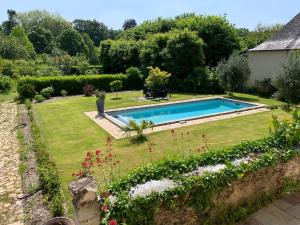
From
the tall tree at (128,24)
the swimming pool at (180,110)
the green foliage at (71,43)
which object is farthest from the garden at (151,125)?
the tall tree at (128,24)

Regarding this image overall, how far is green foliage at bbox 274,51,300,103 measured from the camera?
1471 centimetres

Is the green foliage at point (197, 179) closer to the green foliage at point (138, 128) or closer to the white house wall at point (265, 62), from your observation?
the green foliage at point (138, 128)

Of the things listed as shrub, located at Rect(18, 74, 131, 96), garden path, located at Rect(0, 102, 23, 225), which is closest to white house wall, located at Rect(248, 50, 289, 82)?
shrub, located at Rect(18, 74, 131, 96)

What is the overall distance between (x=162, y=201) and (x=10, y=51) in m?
40.8

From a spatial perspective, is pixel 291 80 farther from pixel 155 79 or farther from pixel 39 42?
pixel 39 42

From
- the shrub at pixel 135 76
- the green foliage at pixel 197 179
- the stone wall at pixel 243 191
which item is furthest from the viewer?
the shrub at pixel 135 76

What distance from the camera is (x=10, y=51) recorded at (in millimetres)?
38719

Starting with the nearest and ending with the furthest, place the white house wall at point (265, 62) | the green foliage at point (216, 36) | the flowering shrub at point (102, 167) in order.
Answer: the flowering shrub at point (102, 167), the white house wall at point (265, 62), the green foliage at point (216, 36)

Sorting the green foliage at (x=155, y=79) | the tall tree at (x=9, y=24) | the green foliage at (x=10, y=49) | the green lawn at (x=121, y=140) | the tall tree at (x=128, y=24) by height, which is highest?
the tall tree at (x=128, y=24)

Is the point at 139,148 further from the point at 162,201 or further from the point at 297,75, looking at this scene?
the point at 297,75

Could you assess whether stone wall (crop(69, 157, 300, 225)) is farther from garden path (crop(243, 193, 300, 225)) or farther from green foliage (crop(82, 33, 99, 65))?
green foliage (crop(82, 33, 99, 65))

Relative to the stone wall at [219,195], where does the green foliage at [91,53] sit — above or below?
above

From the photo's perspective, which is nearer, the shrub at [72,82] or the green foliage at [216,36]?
the shrub at [72,82]

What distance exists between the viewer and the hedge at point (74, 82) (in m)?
23.9
